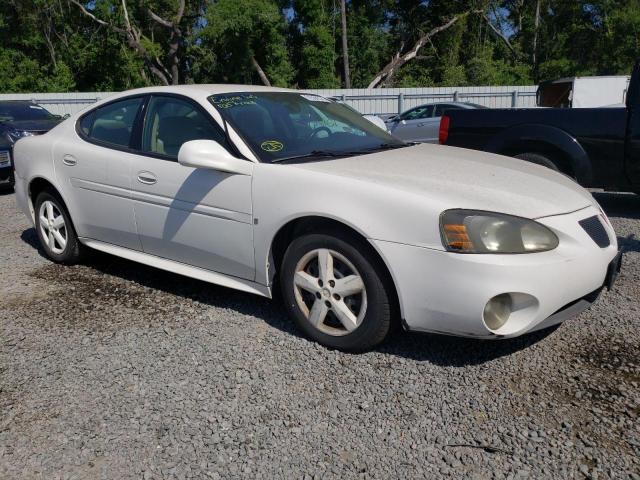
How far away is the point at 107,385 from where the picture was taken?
10.1 ft

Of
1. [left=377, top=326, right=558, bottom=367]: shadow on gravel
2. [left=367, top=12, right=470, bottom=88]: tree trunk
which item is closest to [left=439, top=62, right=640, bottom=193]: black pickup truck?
[left=377, top=326, right=558, bottom=367]: shadow on gravel

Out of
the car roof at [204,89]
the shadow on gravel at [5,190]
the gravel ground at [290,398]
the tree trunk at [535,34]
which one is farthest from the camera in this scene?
the tree trunk at [535,34]

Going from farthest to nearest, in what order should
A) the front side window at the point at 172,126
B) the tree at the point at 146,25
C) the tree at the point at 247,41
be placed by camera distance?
the tree at the point at 146,25
the tree at the point at 247,41
the front side window at the point at 172,126

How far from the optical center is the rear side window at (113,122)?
14.0 feet

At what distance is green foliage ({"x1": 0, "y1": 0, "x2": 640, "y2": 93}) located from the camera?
31359 mm

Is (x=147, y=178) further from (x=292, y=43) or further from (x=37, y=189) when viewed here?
(x=292, y=43)

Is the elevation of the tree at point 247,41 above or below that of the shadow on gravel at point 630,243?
above

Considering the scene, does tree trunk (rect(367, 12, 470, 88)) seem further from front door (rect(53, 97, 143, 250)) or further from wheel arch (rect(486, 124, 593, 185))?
front door (rect(53, 97, 143, 250))

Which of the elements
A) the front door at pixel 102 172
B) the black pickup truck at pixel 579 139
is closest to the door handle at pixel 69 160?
the front door at pixel 102 172

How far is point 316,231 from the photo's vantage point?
3283 mm

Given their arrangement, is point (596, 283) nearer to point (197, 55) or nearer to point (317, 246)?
point (317, 246)

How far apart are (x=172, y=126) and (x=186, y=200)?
0.63 m

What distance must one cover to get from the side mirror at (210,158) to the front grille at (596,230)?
187cm

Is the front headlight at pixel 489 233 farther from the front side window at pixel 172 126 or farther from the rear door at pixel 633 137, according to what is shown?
the rear door at pixel 633 137
